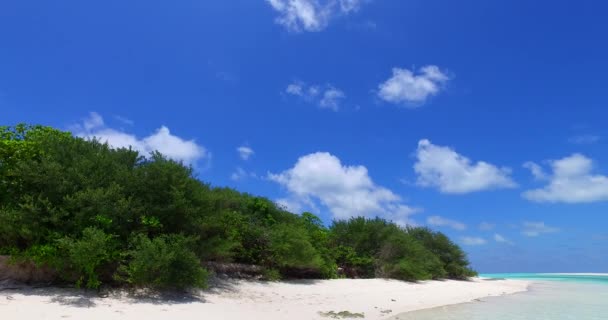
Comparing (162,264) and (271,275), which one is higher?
(271,275)

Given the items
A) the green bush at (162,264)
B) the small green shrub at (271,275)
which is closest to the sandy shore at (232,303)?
the small green shrub at (271,275)

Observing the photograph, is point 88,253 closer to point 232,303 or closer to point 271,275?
point 232,303

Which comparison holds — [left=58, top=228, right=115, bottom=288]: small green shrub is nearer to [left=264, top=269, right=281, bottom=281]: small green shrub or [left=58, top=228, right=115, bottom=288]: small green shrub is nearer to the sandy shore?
the sandy shore

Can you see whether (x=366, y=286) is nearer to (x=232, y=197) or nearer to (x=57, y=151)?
(x=232, y=197)

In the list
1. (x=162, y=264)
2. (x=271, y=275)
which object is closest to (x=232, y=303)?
(x=162, y=264)

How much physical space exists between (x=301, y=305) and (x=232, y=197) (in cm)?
937

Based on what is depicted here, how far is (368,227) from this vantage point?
3388cm

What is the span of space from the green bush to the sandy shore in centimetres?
58

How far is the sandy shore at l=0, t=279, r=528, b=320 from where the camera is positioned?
11.4m

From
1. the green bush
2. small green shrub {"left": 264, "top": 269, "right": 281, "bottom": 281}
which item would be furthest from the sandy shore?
the green bush

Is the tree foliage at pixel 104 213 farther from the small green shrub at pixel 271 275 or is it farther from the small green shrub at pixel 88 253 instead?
the small green shrub at pixel 271 275

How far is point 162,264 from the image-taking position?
1333 centimetres

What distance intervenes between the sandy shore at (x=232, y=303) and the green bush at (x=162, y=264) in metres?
0.58

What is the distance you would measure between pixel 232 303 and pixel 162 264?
2949 mm
